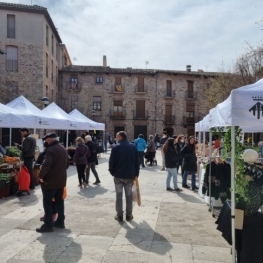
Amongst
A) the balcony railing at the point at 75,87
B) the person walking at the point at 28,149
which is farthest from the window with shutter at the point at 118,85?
the person walking at the point at 28,149

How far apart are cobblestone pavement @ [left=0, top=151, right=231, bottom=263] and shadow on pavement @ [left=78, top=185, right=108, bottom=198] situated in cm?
49

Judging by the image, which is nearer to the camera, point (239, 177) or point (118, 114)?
point (239, 177)

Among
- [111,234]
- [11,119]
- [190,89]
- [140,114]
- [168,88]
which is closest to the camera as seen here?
[111,234]

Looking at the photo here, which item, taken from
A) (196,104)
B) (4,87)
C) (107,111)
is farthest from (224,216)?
(196,104)

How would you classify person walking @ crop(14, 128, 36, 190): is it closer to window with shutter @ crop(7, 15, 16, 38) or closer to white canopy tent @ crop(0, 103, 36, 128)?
white canopy tent @ crop(0, 103, 36, 128)

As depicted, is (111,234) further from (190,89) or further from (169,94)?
(190,89)

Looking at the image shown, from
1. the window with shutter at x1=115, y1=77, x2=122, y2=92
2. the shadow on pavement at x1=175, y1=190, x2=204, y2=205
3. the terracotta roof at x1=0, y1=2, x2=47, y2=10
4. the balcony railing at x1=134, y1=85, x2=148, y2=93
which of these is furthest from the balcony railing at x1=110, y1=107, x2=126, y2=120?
the shadow on pavement at x1=175, y1=190, x2=204, y2=205

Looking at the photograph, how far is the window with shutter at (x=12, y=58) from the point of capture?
25.1 m

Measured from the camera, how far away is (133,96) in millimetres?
37094

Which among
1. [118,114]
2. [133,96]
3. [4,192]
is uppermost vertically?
[133,96]

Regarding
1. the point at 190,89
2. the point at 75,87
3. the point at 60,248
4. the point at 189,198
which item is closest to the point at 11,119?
the point at 189,198

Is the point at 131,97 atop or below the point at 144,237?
atop

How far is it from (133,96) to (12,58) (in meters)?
15.9

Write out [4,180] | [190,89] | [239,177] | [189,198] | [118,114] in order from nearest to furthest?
[239,177]
[4,180]
[189,198]
[118,114]
[190,89]
